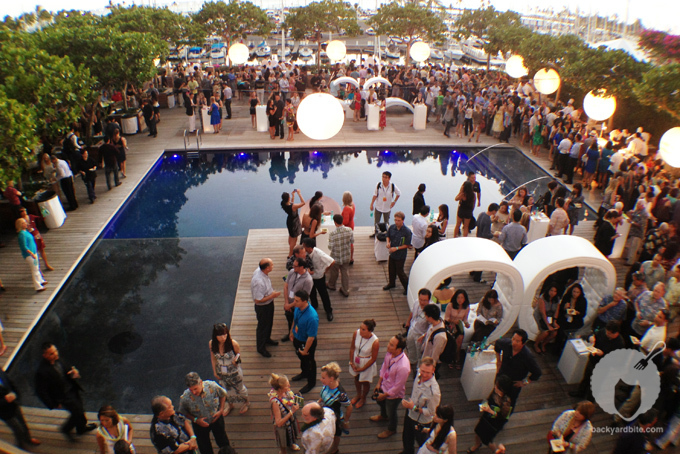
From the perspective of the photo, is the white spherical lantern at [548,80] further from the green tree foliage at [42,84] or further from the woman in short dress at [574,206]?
the green tree foliage at [42,84]

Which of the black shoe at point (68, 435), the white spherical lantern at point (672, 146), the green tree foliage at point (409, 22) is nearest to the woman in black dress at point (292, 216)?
the black shoe at point (68, 435)

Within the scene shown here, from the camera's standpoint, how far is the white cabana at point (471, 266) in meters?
6.26

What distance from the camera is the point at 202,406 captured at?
4.57 m

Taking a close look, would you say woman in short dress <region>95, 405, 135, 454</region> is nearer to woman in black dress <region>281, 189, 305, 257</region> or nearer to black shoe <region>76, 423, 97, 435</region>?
black shoe <region>76, 423, 97, 435</region>

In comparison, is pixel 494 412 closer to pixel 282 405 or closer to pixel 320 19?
pixel 282 405

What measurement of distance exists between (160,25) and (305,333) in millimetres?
23231

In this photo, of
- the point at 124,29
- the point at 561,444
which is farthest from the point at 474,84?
the point at 561,444

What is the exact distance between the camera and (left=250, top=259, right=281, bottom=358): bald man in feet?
20.1

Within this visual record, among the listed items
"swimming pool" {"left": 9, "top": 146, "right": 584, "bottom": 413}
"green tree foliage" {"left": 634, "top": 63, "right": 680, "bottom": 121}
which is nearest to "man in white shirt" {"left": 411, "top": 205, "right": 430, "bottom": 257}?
"swimming pool" {"left": 9, "top": 146, "right": 584, "bottom": 413}

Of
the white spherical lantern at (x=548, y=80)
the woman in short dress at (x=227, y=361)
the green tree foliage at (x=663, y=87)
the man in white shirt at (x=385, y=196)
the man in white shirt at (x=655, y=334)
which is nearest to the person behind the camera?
the woman in short dress at (x=227, y=361)

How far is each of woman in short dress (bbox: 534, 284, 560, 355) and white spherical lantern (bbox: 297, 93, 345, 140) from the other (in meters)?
4.93

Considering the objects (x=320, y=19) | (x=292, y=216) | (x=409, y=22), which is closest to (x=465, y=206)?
(x=292, y=216)

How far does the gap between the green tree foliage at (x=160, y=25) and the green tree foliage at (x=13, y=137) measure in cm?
1522

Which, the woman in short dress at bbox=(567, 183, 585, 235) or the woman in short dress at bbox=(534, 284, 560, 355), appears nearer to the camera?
the woman in short dress at bbox=(534, 284, 560, 355)
